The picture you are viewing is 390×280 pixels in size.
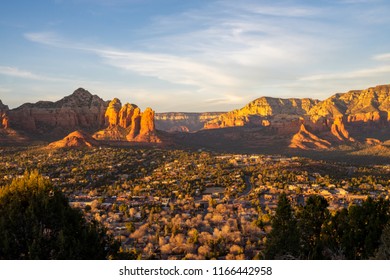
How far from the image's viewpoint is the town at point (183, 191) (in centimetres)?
4038

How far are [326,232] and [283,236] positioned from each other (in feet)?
8.88

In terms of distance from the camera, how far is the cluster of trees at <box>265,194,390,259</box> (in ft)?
68.0

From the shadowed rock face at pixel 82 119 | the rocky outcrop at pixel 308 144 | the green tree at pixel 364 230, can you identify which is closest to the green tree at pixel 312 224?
the green tree at pixel 364 230

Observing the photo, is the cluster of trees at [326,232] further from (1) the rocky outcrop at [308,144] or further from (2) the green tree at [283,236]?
(1) the rocky outcrop at [308,144]

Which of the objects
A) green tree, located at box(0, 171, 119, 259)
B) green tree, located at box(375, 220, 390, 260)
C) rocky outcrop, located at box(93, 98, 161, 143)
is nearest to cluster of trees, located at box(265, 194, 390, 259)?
green tree, located at box(375, 220, 390, 260)

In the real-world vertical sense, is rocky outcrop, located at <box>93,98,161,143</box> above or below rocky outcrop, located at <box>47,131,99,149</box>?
above

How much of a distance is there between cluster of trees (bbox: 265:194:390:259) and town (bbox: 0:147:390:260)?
16.0 feet

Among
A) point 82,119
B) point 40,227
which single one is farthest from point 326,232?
point 82,119

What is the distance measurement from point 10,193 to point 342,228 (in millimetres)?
18205

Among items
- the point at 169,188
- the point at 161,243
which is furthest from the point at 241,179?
the point at 161,243

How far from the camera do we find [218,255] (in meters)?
35.2

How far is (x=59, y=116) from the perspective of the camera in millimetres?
170500

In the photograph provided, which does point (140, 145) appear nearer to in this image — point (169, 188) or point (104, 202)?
point (169, 188)

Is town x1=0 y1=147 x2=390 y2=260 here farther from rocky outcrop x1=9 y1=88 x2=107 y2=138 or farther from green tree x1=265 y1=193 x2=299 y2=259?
rocky outcrop x1=9 y1=88 x2=107 y2=138
